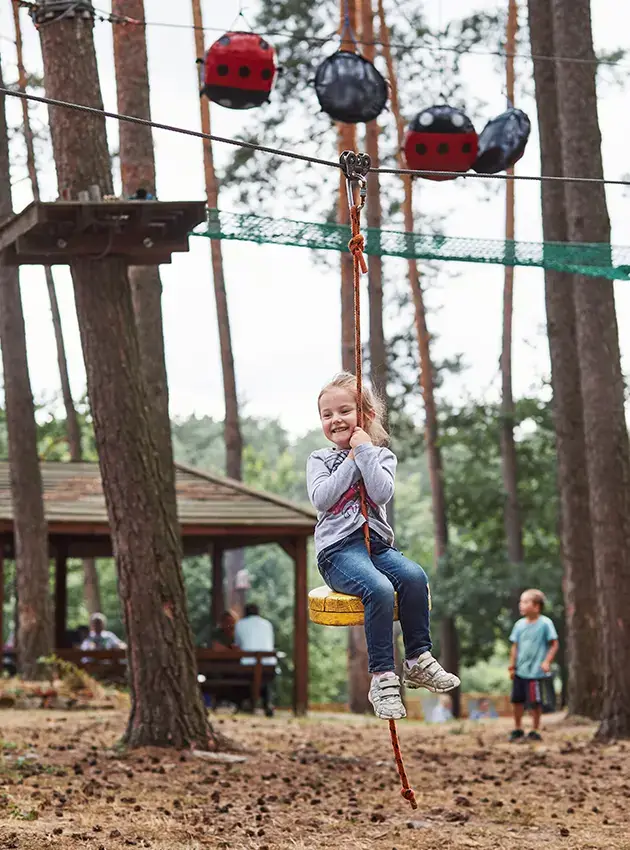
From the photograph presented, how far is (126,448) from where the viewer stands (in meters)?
8.79

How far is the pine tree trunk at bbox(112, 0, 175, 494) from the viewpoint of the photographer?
404 inches

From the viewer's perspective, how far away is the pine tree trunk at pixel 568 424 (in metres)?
12.9

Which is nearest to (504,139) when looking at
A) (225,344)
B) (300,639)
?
(300,639)

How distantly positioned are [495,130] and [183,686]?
4899 mm

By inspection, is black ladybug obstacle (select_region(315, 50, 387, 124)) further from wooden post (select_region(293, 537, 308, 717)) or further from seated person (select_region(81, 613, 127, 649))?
seated person (select_region(81, 613, 127, 649))

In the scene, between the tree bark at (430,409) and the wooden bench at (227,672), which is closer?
the wooden bench at (227,672)

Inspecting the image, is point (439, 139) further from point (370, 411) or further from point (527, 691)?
point (527, 691)

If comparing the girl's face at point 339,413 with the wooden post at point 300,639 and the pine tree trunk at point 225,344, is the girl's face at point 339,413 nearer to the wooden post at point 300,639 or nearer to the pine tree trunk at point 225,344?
the wooden post at point 300,639

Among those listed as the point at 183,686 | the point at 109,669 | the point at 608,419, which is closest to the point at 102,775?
the point at 183,686

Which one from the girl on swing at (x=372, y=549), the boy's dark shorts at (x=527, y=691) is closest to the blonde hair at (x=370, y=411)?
the girl on swing at (x=372, y=549)

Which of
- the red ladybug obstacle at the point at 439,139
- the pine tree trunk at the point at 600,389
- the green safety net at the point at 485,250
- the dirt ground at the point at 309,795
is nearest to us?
the dirt ground at the point at 309,795

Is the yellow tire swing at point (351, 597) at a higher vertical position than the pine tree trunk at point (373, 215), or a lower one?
lower

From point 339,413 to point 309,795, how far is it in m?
3.37

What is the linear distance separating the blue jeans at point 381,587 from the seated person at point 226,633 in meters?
10.5
